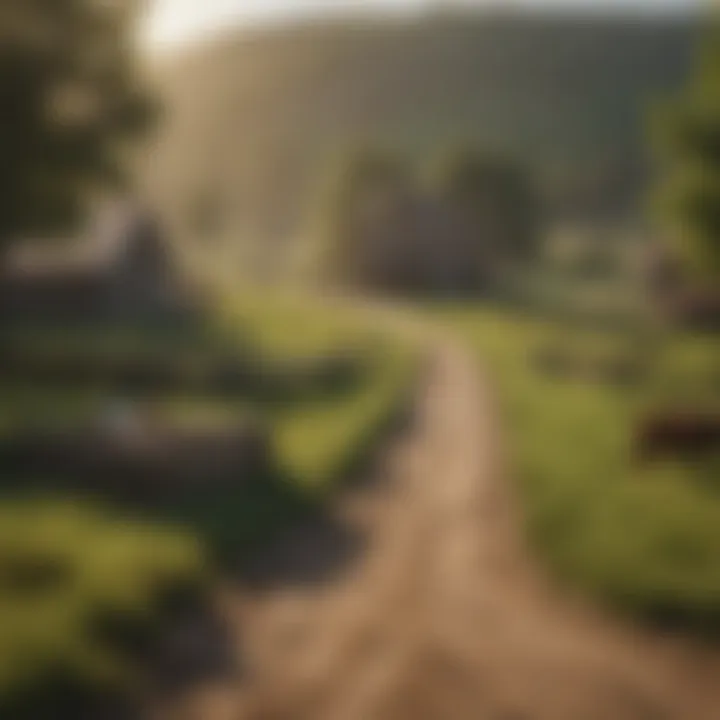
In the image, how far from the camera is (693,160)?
312cm

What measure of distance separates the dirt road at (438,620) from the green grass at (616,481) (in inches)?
4.6

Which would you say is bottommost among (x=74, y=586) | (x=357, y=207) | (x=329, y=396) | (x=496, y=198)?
(x=74, y=586)

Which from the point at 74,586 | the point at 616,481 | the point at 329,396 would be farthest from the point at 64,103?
the point at 616,481

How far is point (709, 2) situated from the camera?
3.14m

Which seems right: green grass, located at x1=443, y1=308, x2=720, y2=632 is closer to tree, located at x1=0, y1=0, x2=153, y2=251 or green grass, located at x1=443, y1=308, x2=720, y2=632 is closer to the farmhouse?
the farmhouse

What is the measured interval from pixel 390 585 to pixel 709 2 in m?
2.39

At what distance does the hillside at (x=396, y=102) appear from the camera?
10.8 ft

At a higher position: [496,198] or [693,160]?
[693,160]

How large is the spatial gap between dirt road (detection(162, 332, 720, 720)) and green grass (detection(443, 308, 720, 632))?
117mm

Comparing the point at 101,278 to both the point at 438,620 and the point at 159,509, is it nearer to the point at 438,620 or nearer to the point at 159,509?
the point at 159,509

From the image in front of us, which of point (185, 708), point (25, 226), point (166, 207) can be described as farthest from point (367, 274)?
point (185, 708)

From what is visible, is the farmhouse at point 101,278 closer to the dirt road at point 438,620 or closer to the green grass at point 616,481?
the dirt road at point 438,620

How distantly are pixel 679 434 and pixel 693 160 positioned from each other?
0.99 meters

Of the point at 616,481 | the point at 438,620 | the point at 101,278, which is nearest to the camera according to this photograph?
the point at 438,620
